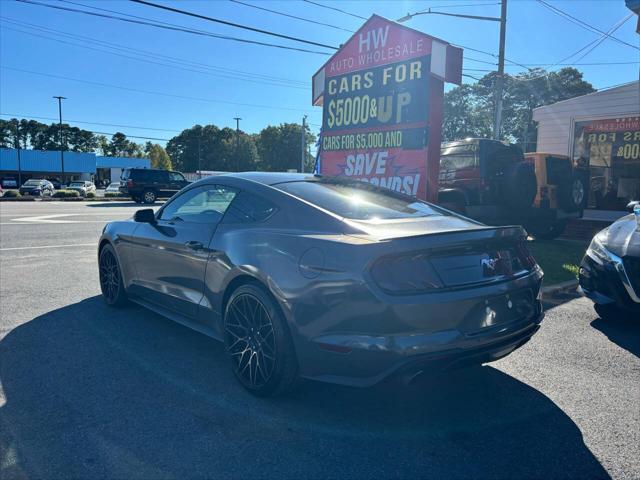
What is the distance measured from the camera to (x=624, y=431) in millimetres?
2928

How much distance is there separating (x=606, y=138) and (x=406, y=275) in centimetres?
1342

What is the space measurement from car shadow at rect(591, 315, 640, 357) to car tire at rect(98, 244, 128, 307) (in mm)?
4764

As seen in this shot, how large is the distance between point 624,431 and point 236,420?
2273 mm

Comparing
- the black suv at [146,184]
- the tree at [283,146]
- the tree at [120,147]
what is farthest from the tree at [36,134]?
the black suv at [146,184]

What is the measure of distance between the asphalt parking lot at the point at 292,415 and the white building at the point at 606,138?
1029 cm

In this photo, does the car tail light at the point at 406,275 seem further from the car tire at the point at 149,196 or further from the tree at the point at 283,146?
the tree at the point at 283,146

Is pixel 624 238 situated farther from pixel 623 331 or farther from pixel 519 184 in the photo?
pixel 519 184

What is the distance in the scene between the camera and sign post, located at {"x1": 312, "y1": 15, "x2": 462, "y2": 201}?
333 inches

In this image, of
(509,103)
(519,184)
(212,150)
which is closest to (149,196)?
(519,184)

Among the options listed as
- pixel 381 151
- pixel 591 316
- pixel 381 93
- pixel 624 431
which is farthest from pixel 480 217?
pixel 624 431

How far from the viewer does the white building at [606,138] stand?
43.0 ft

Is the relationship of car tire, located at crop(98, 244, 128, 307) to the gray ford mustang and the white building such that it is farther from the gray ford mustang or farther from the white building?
the white building

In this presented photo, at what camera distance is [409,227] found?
3.17 m

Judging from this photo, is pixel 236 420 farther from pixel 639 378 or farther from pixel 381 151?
pixel 381 151
